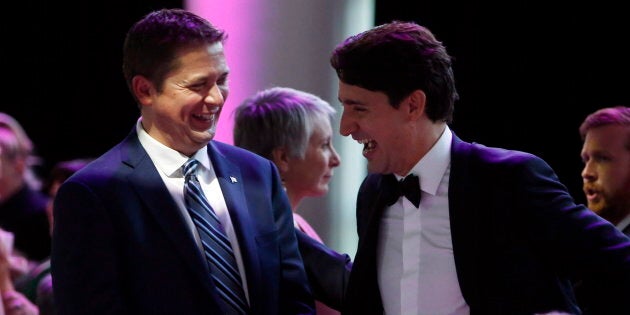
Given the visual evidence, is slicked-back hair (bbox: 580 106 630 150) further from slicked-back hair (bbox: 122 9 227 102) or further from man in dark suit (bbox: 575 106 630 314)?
slicked-back hair (bbox: 122 9 227 102)

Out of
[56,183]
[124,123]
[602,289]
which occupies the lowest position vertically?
[124,123]

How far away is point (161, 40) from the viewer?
2.82 metres

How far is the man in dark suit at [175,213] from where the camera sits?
2.66m

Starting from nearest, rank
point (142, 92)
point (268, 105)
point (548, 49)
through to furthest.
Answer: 1. point (142, 92)
2. point (268, 105)
3. point (548, 49)

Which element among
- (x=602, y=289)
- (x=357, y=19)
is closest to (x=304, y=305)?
(x=602, y=289)

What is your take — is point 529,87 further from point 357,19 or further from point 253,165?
point 253,165

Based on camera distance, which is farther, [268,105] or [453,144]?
[268,105]

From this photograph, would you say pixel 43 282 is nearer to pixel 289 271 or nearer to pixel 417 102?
pixel 289 271

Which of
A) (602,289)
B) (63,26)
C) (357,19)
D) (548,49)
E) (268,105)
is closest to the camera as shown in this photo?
(602,289)

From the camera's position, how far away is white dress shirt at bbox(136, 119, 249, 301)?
279cm

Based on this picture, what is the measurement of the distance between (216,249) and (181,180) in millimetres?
211

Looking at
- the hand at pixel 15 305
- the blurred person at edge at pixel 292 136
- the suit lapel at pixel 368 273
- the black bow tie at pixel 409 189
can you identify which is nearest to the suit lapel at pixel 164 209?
the suit lapel at pixel 368 273

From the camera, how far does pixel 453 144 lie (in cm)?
289

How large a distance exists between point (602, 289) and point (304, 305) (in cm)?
81
